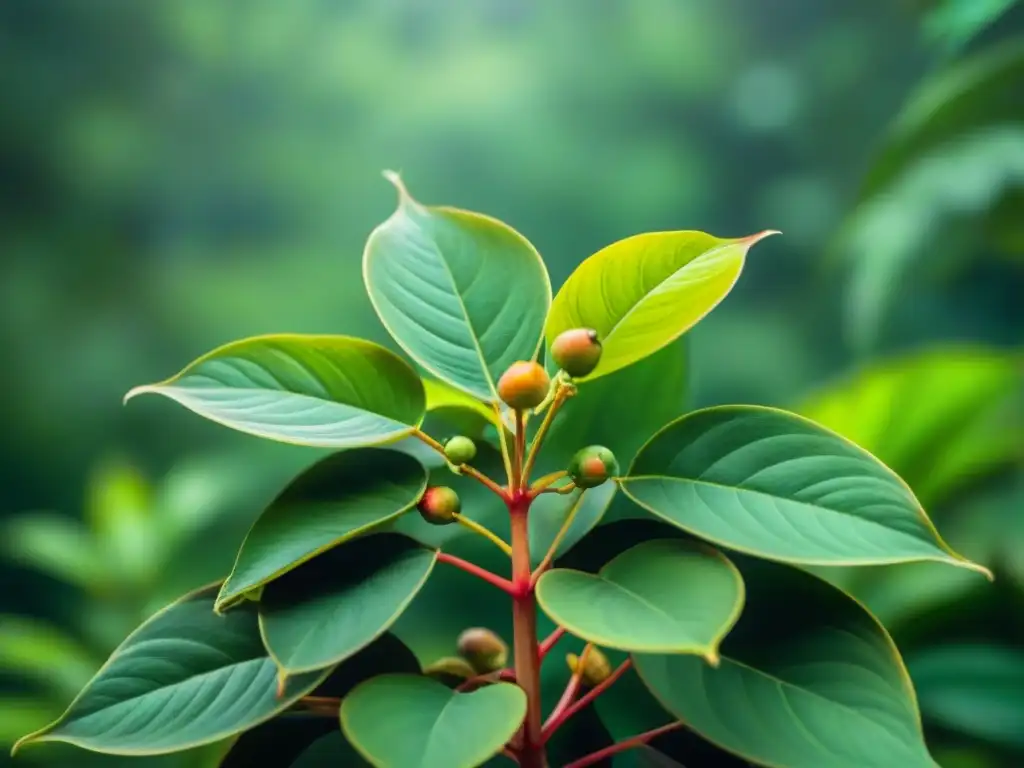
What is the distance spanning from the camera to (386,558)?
47 cm

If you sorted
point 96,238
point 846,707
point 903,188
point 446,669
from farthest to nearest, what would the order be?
point 96,238 < point 903,188 < point 446,669 < point 846,707

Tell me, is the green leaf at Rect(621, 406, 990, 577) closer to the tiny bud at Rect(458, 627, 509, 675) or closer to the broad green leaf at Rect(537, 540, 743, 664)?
the broad green leaf at Rect(537, 540, 743, 664)

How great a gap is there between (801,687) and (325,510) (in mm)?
264

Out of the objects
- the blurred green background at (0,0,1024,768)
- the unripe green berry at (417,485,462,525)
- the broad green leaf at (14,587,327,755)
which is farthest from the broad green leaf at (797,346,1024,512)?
the broad green leaf at (14,587,327,755)

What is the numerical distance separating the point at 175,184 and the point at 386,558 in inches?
42.7

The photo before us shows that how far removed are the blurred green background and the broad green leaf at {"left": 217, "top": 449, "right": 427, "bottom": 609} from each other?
0.82 metres

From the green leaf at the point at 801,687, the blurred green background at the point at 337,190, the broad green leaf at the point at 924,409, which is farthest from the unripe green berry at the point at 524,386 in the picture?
the blurred green background at the point at 337,190

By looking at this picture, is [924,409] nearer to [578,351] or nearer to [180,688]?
[578,351]

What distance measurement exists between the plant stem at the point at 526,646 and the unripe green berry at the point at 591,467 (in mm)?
48

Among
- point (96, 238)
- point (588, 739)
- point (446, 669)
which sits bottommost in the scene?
point (588, 739)

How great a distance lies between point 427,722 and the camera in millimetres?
395

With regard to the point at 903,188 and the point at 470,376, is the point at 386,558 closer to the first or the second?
the point at 470,376

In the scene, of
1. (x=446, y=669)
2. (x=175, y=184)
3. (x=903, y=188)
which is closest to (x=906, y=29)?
(x=903, y=188)

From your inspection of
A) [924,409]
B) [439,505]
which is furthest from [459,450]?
[924,409]
